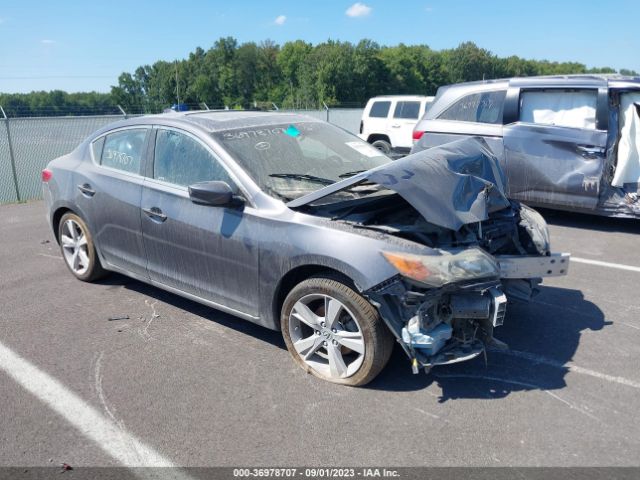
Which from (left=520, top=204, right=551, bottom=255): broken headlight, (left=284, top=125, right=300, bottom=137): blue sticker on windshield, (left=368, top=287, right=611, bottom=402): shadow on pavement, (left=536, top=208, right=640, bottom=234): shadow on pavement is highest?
(left=284, top=125, right=300, bottom=137): blue sticker on windshield

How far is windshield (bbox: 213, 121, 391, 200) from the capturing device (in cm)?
394

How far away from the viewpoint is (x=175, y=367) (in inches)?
147

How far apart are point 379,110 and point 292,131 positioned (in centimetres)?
1259

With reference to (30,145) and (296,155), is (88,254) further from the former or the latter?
(30,145)

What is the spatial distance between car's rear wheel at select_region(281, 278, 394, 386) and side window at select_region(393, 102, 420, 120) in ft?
43.5

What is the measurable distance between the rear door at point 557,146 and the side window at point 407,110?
8.43m

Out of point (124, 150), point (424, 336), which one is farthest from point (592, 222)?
point (124, 150)

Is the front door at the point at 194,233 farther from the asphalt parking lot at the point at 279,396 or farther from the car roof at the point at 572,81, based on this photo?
the car roof at the point at 572,81

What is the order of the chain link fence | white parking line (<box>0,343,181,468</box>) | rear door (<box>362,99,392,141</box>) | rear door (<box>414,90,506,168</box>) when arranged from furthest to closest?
rear door (<box>362,99,392,141</box>) < the chain link fence < rear door (<box>414,90,506,168</box>) < white parking line (<box>0,343,181,468</box>)

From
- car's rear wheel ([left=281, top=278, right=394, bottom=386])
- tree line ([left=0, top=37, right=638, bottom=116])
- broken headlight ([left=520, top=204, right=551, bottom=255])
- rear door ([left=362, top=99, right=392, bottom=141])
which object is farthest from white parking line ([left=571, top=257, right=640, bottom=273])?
tree line ([left=0, top=37, right=638, bottom=116])

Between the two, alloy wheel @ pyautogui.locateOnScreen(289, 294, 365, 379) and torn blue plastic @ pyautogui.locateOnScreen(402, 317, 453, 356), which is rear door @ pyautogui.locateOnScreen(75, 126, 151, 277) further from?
torn blue plastic @ pyautogui.locateOnScreen(402, 317, 453, 356)

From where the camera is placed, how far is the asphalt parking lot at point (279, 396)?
283 cm

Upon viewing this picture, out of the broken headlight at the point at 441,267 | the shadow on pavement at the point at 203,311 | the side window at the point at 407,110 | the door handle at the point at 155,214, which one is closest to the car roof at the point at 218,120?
the door handle at the point at 155,214

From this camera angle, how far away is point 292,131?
4.54m
